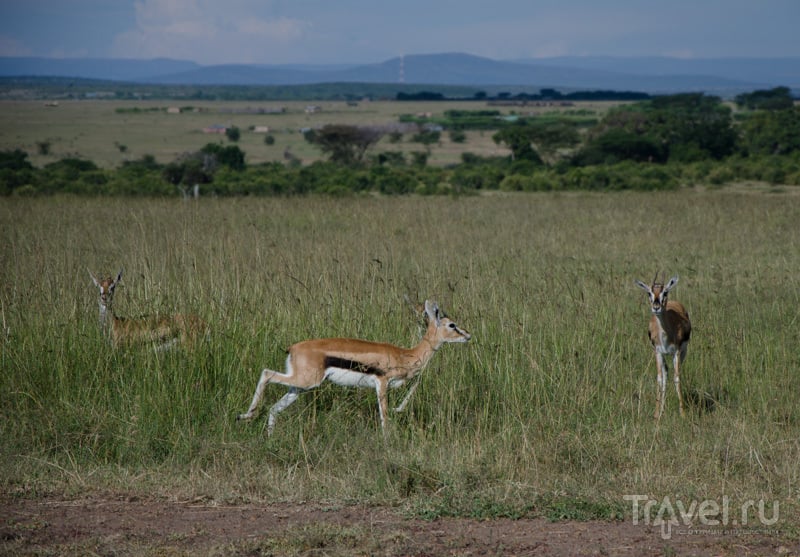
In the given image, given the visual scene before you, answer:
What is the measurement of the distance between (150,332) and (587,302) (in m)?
3.98

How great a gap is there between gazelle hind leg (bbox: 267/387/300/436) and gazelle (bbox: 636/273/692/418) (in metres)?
2.65

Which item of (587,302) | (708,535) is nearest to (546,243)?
(587,302)

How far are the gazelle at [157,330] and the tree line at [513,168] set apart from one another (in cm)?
1727

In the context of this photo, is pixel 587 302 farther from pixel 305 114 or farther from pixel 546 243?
pixel 305 114

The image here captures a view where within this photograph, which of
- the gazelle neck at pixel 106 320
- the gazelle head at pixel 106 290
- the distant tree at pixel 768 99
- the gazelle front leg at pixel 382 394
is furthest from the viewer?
the distant tree at pixel 768 99

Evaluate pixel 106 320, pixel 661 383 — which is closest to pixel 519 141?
pixel 661 383

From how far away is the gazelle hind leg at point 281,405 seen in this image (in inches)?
235

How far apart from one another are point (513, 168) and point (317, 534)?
31.5m

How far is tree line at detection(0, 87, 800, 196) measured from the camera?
2686 centimetres

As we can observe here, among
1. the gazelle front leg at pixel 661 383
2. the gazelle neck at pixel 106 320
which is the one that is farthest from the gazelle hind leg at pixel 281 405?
the gazelle front leg at pixel 661 383

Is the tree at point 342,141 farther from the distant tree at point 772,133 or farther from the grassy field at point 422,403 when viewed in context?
the grassy field at point 422,403

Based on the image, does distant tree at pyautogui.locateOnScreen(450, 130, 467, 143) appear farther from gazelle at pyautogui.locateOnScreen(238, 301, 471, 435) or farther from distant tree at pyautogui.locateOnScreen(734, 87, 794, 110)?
gazelle at pyautogui.locateOnScreen(238, 301, 471, 435)

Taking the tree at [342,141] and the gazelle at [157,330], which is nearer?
the gazelle at [157,330]

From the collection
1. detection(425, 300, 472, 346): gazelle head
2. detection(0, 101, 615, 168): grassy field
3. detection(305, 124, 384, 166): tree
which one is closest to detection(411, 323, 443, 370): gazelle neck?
A: detection(425, 300, 472, 346): gazelle head
